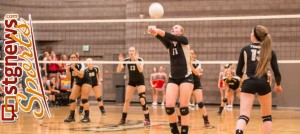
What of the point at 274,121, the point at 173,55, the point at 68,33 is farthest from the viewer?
the point at 68,33

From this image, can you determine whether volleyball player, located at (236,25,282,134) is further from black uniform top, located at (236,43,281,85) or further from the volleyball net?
the volleyball net

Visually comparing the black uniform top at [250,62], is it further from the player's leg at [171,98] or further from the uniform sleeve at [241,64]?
the player's leg at [171,98]

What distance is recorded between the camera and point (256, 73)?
270 inches

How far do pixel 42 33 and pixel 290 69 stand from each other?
12.2 metres

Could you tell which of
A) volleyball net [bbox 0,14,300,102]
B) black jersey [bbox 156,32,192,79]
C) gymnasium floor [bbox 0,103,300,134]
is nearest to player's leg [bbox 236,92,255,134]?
black jersey [bbox 156,32,192,79]

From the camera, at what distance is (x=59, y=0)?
81.2ft

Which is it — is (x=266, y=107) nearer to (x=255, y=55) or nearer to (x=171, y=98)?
(x=255, y=55)

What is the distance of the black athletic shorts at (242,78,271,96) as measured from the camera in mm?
6871

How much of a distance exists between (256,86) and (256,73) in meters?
Answer: 0.19

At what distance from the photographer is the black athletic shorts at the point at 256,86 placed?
22.5ft

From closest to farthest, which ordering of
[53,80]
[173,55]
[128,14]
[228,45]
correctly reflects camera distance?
[173,55] → [53,80] → [228,45] → [128,14]

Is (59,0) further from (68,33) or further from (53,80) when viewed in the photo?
(53,80)

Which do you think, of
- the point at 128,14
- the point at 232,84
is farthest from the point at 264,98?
the point at 128,14

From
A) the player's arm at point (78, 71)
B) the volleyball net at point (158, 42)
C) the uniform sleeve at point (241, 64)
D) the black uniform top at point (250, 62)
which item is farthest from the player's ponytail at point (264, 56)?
the volleyball net at point (158, 42)
